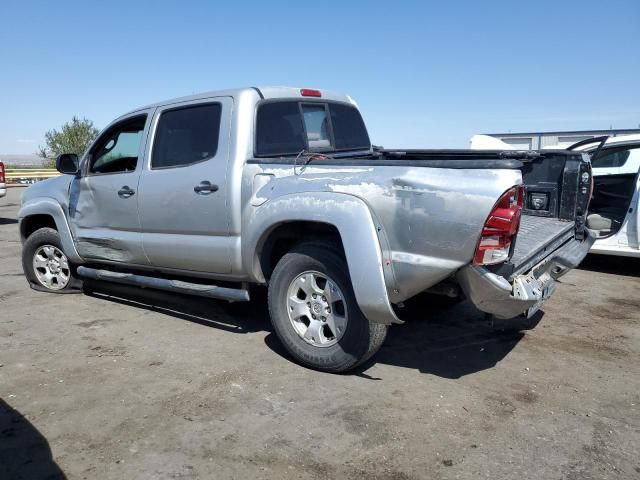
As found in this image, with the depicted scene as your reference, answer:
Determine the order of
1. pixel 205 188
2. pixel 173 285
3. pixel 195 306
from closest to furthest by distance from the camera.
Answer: pixel 205 188 → pixel 173 285 → pixel 195 306

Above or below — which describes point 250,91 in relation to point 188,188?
above

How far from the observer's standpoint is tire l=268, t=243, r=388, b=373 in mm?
3705

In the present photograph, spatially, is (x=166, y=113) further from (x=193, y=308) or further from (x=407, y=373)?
(x=407, y=373)

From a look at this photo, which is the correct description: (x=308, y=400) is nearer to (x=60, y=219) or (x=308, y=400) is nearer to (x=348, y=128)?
(x=348, y=128)

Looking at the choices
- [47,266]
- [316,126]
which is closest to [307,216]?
[316,126]

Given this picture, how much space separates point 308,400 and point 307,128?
8.02 ft

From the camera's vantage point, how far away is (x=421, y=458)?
9.40 feet

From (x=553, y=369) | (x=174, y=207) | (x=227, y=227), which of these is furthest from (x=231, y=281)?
(x=553, y=369)

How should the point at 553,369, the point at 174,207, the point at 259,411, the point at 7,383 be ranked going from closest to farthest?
the point at 259,411 < the point at 7,383 < the point at 553,369 < the point at 174,207

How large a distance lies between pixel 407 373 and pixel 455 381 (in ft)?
1.12

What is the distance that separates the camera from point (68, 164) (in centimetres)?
557

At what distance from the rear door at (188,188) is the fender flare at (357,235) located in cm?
80

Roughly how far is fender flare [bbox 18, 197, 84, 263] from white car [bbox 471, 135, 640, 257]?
18.7ft

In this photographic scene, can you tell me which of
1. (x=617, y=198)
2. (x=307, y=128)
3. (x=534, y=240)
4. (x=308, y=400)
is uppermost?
(x=307, y=128)
